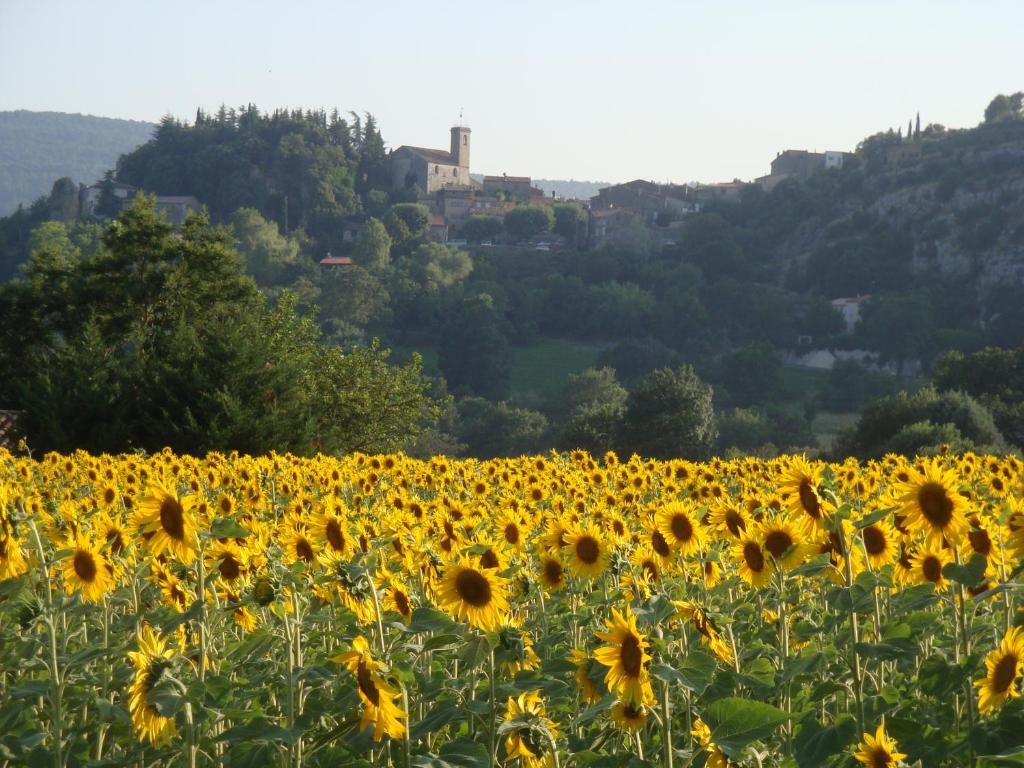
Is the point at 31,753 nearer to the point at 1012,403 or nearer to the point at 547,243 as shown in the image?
the point at 1012,403

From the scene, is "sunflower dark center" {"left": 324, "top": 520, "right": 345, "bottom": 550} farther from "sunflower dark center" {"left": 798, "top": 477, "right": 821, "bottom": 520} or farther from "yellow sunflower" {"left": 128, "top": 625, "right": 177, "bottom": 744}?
"sunflower dark center" {"left": 798, "top": 477, "right": 821, "bottom": 520}

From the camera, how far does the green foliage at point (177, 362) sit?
84.8ft

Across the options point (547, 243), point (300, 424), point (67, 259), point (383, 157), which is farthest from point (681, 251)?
point (300, 424)

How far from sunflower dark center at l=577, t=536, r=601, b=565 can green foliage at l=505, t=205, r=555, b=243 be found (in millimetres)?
162491

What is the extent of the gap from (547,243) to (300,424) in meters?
139

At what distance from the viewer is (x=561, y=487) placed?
929 cm

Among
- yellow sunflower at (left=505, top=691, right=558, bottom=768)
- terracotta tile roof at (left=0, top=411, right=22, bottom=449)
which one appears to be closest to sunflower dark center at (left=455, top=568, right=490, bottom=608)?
yellow sunflower at (left=505, top=691, right=558, bottom=768)

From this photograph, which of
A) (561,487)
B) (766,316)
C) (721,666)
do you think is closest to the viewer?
(721,666)

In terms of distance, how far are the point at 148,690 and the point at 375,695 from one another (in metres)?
0.66

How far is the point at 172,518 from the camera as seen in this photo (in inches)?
172

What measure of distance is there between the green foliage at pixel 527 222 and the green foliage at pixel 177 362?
125482mm

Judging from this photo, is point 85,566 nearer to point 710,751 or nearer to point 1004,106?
point 710,751

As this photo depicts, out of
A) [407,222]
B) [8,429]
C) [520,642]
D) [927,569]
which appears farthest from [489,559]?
[407,222]

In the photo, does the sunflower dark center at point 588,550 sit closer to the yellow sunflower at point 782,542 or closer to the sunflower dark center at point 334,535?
the yellow sunflower at point 782,542
